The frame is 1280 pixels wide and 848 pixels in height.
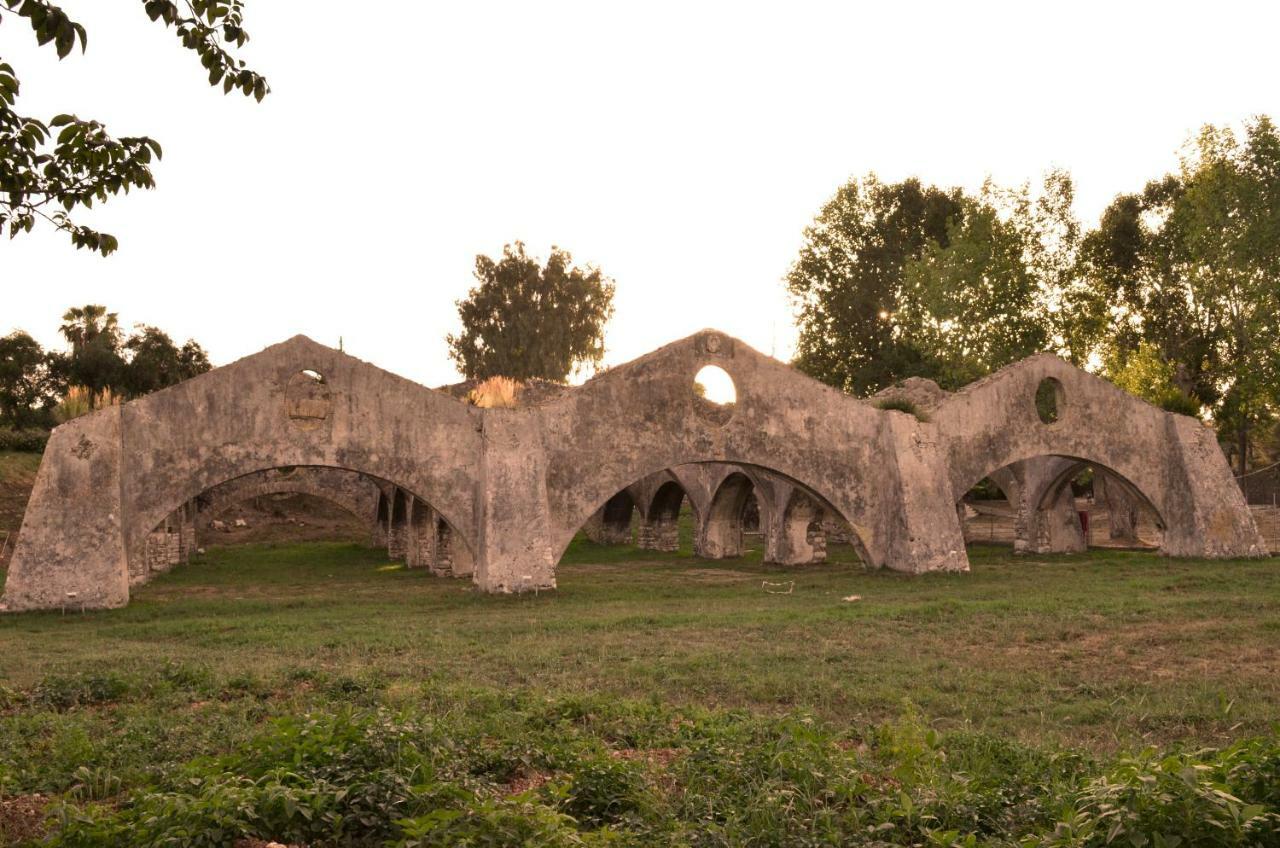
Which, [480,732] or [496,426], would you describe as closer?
[480,732]

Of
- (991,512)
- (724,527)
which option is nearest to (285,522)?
(724,527)

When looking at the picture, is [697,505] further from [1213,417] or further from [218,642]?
[1213,417]

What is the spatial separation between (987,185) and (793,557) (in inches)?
886

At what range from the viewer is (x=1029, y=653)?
12.7 meters

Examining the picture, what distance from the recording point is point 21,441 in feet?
121

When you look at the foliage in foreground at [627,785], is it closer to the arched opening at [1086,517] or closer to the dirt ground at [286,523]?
the arched opening at [1086,517]

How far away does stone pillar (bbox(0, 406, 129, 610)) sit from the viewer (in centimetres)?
1708

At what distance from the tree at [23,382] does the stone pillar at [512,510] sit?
3103 cm

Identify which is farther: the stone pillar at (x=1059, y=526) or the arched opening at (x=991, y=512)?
the arched opening at (x=991, y=512)

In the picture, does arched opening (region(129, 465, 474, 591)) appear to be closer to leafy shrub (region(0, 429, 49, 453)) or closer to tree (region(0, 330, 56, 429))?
leafy shrub (region(0, 429, 49, 453))

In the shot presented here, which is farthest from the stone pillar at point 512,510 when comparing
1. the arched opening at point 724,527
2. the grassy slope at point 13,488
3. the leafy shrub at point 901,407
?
the grassy slope at point 13,488

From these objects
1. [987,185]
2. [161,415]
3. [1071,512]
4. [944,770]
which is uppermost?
[987,185]

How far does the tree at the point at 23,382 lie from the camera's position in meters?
42.9

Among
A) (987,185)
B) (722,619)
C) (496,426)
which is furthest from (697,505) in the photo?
(987,185)
